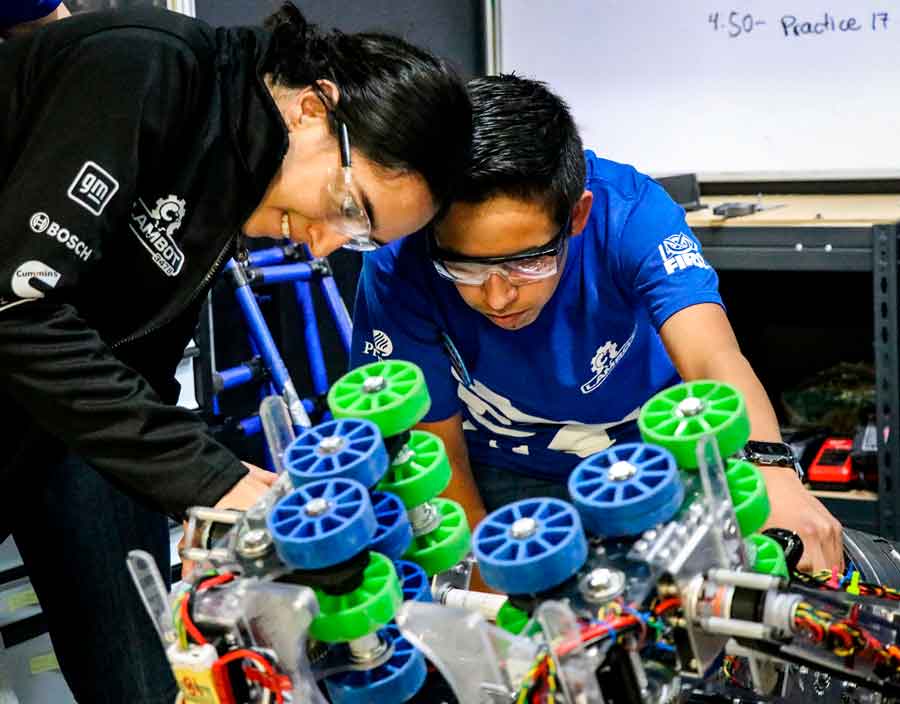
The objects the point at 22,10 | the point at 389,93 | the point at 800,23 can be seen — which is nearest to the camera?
the point at 389,93

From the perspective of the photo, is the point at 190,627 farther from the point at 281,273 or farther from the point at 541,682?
the point at 281,273

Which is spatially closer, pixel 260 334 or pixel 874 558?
pixel 874 558

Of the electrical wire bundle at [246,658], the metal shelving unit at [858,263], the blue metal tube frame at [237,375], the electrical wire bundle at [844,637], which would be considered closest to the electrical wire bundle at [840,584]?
the electrical wire bundle at [844,637]

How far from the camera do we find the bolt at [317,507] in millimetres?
870

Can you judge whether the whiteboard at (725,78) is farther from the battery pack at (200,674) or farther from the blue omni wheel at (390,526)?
the battery pack at (200,674)

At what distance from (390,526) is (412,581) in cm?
7

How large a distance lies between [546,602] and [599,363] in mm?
964

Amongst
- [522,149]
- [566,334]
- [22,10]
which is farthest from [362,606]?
Answer: [22,10]

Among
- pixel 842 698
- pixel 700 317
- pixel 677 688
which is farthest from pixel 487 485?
pixel 677 688

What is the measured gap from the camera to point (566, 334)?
1.69 meters

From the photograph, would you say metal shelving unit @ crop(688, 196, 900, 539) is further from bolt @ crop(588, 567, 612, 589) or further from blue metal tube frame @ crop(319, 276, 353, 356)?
bolt @ crop(588, 567, 612, 589)

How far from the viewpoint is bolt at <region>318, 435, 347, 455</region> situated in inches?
37.3

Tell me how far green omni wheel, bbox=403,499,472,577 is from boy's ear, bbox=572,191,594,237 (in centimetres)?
62

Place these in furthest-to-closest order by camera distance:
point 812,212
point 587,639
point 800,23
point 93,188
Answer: point 800,23 < point 812,212 < point 93,188 < point 587,639
